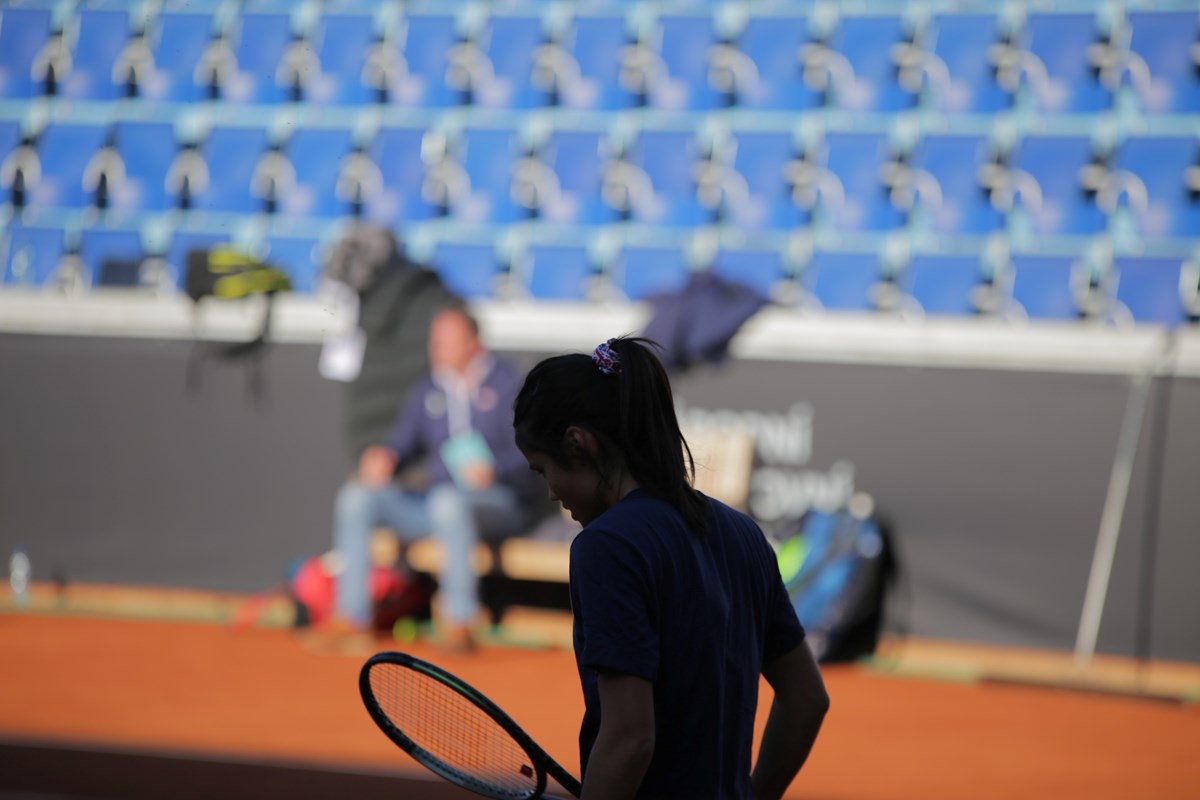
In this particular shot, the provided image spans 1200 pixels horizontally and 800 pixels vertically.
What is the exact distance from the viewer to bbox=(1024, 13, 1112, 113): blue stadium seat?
8219mm

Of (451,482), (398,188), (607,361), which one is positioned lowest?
(451,482)

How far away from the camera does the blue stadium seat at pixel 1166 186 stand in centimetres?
785

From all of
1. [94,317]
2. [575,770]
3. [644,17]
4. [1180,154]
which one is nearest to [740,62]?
[644,17]

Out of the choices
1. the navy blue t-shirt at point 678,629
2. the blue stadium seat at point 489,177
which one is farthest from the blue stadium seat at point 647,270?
the navy blue t-shirt at point 678,629

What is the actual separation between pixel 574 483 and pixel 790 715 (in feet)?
1.53

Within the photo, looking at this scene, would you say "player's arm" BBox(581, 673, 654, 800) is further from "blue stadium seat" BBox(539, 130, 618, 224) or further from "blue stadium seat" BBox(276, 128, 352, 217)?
"blue stadium seat" BBox(276, 128, 352, 217)

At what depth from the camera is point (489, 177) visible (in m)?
8.97

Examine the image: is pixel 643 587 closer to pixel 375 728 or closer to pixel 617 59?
pixel 375 728

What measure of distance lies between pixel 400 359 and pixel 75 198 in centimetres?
357

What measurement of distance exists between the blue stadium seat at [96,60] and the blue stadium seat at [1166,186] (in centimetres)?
675

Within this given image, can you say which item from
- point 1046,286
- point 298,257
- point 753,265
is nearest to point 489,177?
point 298,257

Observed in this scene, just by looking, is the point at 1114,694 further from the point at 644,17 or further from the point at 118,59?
the point at 118,59

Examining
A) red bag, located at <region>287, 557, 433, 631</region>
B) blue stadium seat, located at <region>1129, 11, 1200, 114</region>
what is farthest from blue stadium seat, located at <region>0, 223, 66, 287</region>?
blue stadium seat, located at <region>1129, 11, 1200, 114</region>

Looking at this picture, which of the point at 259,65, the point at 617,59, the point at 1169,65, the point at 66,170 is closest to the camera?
the point at 1169,65
